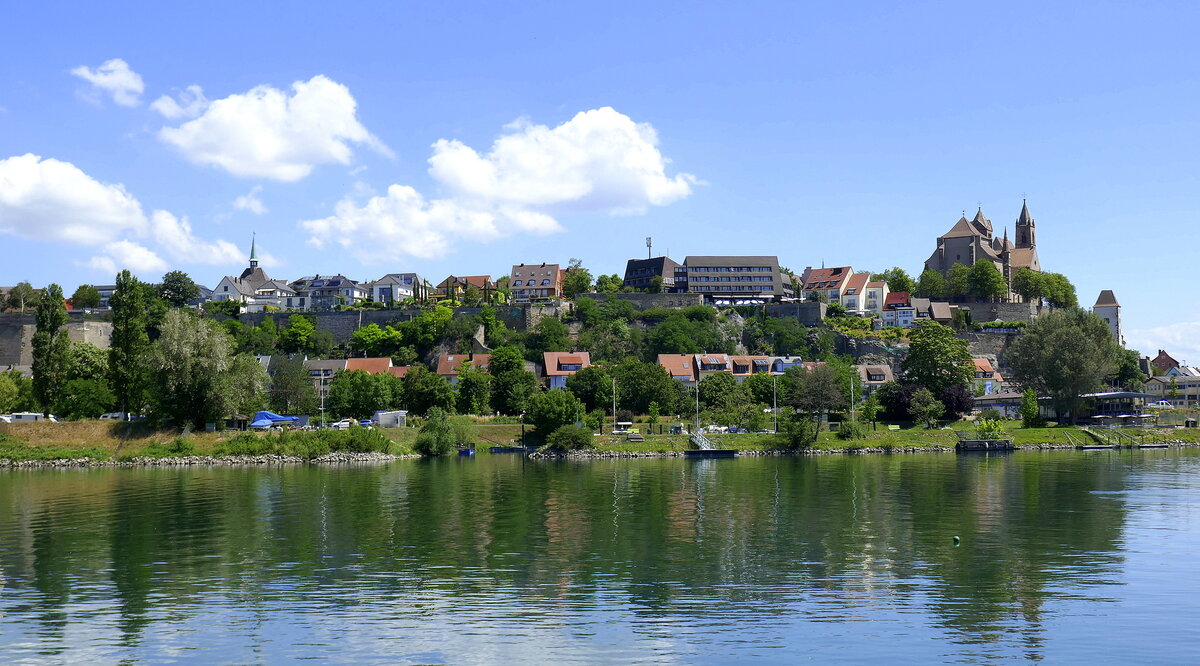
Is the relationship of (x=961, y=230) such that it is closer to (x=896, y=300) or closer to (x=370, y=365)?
(x=896, y=300)

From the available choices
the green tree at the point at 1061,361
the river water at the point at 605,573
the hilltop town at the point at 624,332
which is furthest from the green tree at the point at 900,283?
the river water at the point at 605,573

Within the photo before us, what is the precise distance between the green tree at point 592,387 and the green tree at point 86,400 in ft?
119

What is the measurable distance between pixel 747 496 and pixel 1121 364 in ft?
256

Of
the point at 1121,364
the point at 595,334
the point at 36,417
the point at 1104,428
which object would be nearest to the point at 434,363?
the point at 595,334

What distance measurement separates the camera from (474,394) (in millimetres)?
86375

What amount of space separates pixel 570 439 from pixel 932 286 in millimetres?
69851

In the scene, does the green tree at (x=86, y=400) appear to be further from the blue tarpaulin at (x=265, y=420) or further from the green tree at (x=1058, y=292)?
the green tree at (x=1058, y=292)

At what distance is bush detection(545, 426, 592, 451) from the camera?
73.8m

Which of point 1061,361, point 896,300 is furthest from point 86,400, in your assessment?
point 896,300

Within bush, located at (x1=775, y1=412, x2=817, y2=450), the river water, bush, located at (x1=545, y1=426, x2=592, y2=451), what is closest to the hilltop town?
bush, located at (x1=775, y1=412, x2=817, y2=450)

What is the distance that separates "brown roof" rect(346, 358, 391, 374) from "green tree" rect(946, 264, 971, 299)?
2777 inches

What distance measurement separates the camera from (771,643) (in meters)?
18.4

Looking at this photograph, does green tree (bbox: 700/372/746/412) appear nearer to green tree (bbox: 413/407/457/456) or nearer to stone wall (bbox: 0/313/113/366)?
green tree (bbox: 413/407/457/456)

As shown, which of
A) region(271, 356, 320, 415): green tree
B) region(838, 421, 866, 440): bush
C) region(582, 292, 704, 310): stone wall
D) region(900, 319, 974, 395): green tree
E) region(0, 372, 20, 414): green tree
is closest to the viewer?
region(0, 372, 20, 414): green tree
